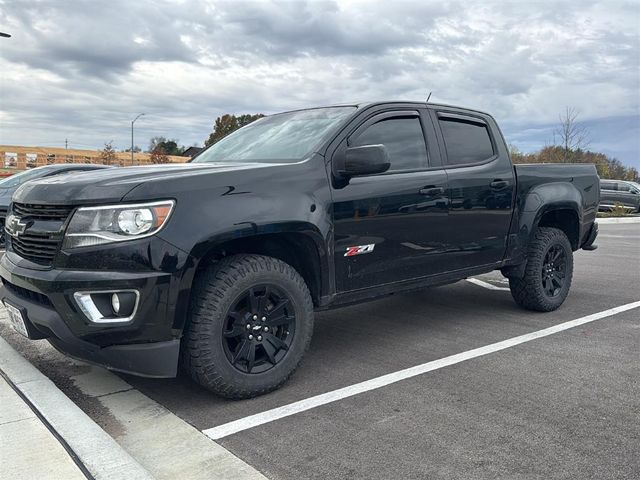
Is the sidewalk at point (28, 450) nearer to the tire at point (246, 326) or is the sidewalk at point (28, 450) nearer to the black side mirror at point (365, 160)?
the tire at point (246, 326)

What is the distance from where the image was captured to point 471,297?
6.52m

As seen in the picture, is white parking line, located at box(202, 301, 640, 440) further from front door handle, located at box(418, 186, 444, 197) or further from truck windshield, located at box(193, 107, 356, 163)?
truck windshield, located at box(193, 107, 356, 163)

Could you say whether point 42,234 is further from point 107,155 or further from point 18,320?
point 107,155

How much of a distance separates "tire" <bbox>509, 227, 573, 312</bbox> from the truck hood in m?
3.01

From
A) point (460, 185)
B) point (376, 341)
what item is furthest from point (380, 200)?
point (376, 341)

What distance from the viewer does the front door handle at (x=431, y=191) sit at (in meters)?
4.29

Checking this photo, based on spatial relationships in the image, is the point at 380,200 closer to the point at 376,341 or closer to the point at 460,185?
the point at 460,185

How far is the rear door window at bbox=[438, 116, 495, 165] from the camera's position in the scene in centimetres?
479

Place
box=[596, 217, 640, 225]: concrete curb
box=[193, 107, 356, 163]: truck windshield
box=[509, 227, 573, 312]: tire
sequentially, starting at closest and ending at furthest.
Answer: box=[193, 107, 356, 163]: truck windshield < box=[509, 227, 573, 312]: tire < box=[596, 217, 640, 225]: concrete curb

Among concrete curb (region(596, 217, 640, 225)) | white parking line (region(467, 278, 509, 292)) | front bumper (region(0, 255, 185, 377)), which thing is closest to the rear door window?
white parking line (region(467, 278, 509, 292))

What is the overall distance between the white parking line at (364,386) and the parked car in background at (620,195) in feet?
79.2

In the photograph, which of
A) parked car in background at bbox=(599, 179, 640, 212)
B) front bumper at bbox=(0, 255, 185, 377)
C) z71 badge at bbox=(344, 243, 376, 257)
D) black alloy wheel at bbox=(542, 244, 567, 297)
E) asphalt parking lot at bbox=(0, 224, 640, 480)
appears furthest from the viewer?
parked car in background at bbox=(599, 179, 640, 212)

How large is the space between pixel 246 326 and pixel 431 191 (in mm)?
1804

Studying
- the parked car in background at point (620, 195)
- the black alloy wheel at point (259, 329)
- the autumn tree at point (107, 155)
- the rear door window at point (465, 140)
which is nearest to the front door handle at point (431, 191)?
the rear door window at point (465, 140)
